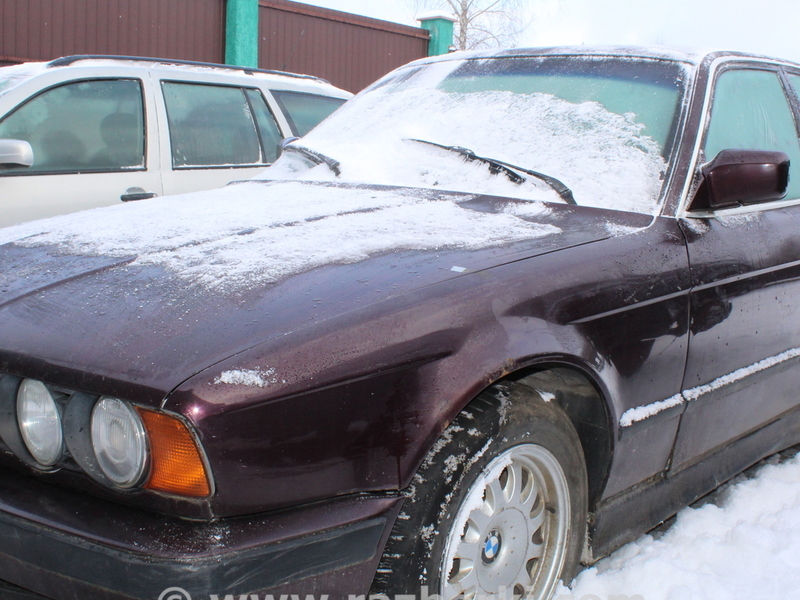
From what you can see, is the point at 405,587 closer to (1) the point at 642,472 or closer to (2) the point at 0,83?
(1) the point at 642,472

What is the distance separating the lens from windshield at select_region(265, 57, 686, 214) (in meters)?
2.46

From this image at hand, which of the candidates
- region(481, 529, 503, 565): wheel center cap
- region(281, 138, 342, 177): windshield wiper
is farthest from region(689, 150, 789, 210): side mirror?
region(281, 138, 342, 177): windshield wiper

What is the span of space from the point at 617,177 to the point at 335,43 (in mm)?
12889

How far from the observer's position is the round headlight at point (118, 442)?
1.46 metres

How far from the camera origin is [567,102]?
2.67m

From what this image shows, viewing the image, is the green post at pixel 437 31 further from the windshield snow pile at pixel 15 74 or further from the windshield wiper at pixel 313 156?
the windshield wiper at pixel 313 156

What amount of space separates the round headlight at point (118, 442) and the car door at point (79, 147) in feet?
9.66

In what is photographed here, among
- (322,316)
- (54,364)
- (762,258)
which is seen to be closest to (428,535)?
(322,316)

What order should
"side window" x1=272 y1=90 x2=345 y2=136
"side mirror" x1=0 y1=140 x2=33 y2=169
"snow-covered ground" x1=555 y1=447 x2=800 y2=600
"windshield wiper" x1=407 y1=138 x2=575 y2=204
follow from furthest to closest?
"side window" x1=272 y1=90 x2=345 y2=136
"side mirror" x1=0 y1=140 x2=33 y2=169
"windshield wiper" x1=407 y1=138 x2=575 y2=204
"snow-covered ground" x1=555 y1=447 x2=800 y2=600

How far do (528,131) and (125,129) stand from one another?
9.03 feet

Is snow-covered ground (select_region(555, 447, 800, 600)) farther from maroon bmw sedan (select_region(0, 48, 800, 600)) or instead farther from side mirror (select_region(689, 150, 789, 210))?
side mirror (select_region(689, 150, 789, 210))

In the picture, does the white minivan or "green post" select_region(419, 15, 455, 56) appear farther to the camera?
"green post" select_region(419, 15, 455, 56)

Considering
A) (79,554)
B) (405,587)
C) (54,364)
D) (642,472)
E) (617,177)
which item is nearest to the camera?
(79,554)

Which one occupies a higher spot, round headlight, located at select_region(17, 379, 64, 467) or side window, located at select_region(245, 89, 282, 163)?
side window, located at select_region(245, 89, 282, 163)
